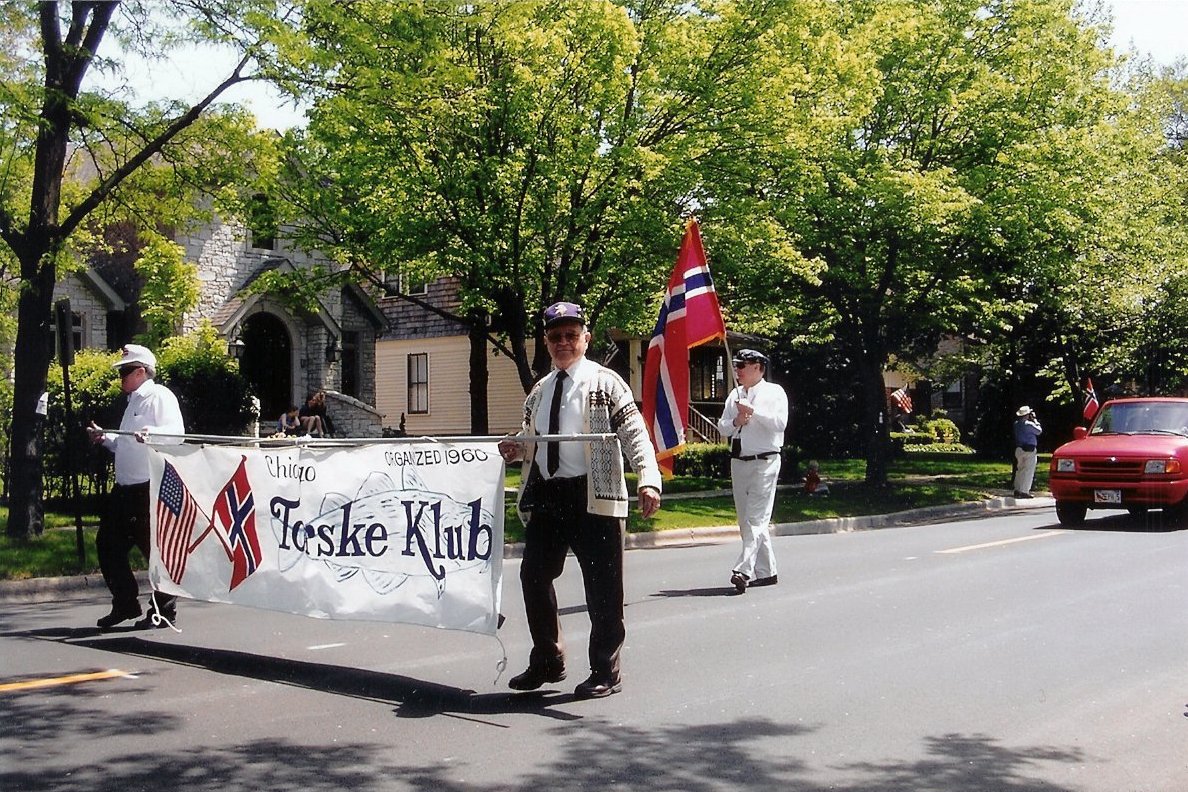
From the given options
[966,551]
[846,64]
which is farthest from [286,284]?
[966,551]

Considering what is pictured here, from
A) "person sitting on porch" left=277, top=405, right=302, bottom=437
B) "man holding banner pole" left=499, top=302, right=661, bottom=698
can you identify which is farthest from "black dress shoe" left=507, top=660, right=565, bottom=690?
"person sitting on porch" left=277, top=405, right=302, bottom=437

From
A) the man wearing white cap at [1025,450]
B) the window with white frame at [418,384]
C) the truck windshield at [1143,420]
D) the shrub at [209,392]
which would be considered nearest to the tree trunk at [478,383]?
the shrub at [209,392]

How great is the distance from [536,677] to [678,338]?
4154 mm

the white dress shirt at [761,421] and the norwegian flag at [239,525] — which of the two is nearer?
the norwegian flag at [239,525]

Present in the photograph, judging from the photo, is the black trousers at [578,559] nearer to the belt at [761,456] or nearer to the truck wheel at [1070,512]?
the belt at [761,456]

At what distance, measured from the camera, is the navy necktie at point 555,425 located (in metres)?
6.84

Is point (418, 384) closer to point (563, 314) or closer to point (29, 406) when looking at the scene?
point (29, 406)

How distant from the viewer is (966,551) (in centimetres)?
1461

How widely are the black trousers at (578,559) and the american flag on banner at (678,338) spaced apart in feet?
11.1

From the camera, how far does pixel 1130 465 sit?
17766 mm

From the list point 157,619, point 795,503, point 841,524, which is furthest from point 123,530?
point 795,503

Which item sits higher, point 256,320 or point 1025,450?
point 256,320

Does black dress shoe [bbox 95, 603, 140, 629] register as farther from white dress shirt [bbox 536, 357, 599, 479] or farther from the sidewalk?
white dress shirt [bbox 536, 357, 599, 479]

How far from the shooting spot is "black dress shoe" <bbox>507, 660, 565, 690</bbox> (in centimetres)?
696
